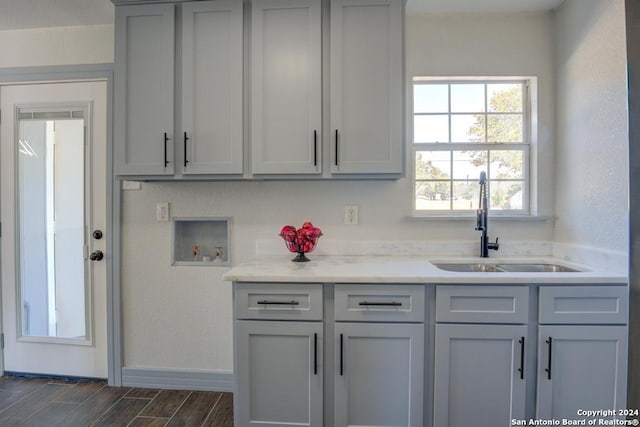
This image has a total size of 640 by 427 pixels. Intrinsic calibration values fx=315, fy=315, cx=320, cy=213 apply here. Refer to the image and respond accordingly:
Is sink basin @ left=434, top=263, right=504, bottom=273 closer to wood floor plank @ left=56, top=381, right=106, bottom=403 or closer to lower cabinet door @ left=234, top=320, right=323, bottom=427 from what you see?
lower cabinet door @ left=234, top=320, right=323, bottom=427

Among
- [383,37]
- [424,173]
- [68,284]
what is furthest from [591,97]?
[68,284]

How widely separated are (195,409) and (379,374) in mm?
1217

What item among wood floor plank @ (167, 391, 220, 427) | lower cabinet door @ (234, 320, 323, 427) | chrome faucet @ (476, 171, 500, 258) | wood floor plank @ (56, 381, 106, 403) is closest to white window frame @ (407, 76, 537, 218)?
chrome faucet @ (476, 171, 500, 258)

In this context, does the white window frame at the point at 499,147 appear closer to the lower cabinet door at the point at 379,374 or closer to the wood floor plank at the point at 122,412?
the lower cabinet door at the point at 379,374

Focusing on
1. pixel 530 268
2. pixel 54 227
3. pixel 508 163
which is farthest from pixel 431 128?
pixel 54 227

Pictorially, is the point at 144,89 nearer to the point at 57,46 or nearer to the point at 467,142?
the point at 57,46

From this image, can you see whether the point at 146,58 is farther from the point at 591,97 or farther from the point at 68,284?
the point at 591,97

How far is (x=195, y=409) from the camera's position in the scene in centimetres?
194

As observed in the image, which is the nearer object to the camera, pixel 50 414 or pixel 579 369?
pixel 579 369

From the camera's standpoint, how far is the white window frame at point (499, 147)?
7.04 ft

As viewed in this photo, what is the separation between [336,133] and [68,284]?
2193mm

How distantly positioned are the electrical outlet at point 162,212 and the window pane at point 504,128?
7.50ft

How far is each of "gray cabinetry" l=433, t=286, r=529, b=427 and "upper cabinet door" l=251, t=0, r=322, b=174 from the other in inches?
41.4

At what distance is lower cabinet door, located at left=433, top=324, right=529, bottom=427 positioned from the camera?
4.85 feet
